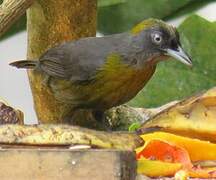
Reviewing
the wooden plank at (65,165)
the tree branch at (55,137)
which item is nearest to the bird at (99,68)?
the tree branch at (55,137)

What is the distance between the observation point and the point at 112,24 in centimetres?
357

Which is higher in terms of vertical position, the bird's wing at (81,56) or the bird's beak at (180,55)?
the bird's wing at (81,56)

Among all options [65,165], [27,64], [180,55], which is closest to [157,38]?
[180,55]

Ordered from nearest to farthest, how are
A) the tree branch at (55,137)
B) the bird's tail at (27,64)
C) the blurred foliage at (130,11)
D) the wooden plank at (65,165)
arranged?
the wooden plank at (65,165)
the tree branch at (55,137)
the bird's tail at (27,64)
the blurred foliage at (130,11)

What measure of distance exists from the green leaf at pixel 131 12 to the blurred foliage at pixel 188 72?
130 millimetres

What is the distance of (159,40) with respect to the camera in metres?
2.27

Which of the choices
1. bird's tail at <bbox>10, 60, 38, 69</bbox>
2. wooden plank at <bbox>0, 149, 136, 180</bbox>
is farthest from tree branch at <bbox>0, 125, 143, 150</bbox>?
bird's tail at <bbox>10, 60, 38, 69</bbox>

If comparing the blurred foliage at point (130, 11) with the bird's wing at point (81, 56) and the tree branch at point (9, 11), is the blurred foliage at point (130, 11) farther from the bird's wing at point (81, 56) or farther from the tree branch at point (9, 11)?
the tree branch at point (9, 11)

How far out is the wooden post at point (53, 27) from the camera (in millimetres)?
2502

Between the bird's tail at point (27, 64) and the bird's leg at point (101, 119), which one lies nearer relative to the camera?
the bird's leg at point (101, 119)

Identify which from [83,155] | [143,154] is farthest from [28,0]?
[83,155]

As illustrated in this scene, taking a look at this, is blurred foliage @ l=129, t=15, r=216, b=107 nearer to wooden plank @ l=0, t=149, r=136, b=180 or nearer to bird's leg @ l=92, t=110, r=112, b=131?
bird's leg @ l=92, t=110, r=112, b=131

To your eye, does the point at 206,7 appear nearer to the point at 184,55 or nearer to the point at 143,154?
the point at 184,55

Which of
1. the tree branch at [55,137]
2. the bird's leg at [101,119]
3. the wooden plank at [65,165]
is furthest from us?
the bird's leg at [101,119]
